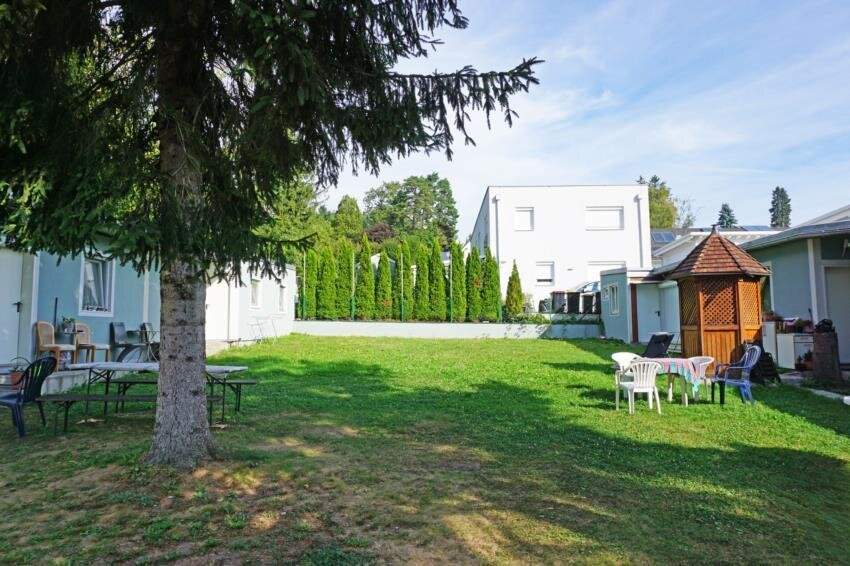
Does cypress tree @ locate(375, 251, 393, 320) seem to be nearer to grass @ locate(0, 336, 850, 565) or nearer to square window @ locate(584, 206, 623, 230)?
square window @ locate(584, 206, 623, 230)

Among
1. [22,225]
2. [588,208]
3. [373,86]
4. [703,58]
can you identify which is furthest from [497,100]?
[588,208]

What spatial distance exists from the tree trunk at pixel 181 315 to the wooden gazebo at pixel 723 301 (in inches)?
388

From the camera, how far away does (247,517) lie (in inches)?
153

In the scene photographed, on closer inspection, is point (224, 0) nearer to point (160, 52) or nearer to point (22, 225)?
point (160, 52)

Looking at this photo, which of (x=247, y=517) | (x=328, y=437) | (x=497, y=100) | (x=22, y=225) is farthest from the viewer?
(x=328, y=437)

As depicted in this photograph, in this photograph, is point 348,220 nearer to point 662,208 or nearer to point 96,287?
point 662,208

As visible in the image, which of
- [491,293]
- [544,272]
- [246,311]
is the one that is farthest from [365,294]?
[544,272]

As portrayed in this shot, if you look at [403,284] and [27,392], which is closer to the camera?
[27,392]

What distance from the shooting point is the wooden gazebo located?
11.2 meters

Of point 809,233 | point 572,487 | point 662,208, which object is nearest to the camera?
point 572,487

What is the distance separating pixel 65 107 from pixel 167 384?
2.70 metres

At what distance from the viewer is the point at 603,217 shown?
29016 mm

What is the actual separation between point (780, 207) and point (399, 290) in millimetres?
97971

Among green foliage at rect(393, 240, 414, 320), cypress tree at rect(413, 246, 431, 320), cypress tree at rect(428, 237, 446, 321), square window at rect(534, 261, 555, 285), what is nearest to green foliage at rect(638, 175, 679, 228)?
square window at rect(534, 261, 555, 285)
